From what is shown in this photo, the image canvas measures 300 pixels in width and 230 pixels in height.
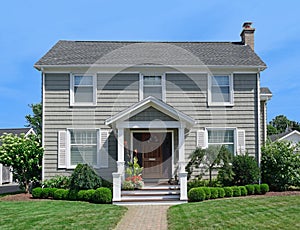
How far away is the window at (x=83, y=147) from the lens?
16.4 meters

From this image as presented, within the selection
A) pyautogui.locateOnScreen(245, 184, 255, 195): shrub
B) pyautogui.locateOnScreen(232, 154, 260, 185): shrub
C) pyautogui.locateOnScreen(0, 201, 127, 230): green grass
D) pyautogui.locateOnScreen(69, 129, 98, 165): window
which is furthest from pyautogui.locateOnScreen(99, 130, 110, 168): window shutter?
pyautogui.locateOnScreen(245, 184, 255, 195): shrub

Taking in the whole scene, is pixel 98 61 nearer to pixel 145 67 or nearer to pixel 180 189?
pixel 145 67

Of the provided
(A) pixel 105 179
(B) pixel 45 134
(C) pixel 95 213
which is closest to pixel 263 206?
(C) pixel 95 213

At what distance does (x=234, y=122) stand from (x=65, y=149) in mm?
7932

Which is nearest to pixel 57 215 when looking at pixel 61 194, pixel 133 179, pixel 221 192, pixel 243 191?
pixel 61 194

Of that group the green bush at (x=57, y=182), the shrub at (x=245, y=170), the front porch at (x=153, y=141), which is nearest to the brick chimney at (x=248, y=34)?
the front porch at (x=153, y=141)

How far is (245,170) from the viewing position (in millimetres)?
15125

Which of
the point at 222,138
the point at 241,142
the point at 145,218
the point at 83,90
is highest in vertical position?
the point at 83,90

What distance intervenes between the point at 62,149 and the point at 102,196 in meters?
3.79

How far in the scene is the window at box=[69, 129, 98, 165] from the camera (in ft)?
53.9

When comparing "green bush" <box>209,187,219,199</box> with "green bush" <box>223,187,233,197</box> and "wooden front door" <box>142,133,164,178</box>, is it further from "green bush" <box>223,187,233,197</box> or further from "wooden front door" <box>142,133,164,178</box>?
"wooden front door" <box>142,133,164,178</box>

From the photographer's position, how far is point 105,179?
53.4ft

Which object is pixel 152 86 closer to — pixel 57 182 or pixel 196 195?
pixel 196 195

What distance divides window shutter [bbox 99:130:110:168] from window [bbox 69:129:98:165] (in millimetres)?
307
